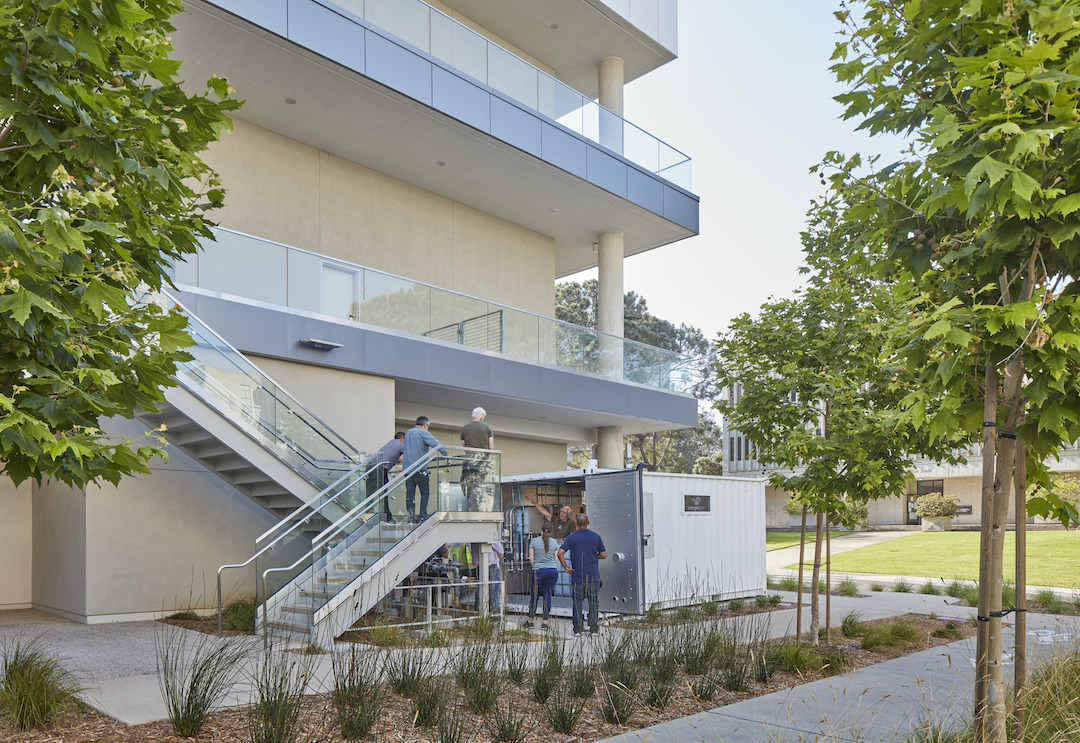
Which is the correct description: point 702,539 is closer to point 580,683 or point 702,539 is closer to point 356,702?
point 580,683

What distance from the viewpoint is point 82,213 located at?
489cm

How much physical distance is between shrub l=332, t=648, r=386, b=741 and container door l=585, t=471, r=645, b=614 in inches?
339

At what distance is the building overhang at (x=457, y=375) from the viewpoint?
15.2m

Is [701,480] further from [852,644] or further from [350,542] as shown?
[350,542]

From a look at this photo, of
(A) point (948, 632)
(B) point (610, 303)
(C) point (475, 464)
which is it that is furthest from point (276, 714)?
(B) point (610, 303)

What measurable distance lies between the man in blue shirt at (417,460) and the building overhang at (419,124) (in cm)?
697

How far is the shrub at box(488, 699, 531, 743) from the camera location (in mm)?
6332

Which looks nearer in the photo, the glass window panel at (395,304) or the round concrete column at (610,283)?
the glass window panel at (395,304)

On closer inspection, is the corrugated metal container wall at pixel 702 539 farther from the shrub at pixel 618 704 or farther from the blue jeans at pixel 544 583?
the shrub at pixel 618 704

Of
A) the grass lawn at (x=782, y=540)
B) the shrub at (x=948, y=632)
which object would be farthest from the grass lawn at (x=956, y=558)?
the shrub at (x=948, y=632)

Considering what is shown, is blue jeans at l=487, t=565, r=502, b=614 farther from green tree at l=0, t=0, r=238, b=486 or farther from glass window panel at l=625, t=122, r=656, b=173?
glass window panel at l=625, t=122, r=656, b=173

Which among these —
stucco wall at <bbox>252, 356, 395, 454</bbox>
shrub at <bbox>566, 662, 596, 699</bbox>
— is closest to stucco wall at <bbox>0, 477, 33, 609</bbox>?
stucco wall at <bbox>252, 356, 395, 454</bbox>

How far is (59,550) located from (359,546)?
20.7ft

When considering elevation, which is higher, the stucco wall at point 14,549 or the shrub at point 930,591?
the stucco wall at point 14,549
